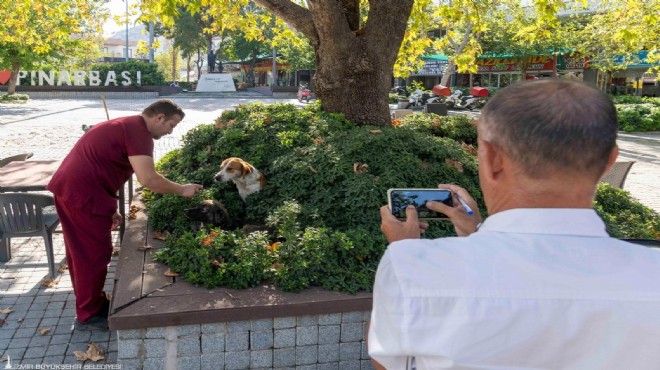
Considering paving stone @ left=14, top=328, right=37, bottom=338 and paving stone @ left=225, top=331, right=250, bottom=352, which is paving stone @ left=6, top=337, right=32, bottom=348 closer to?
paving stone @ left=14, top=328, right=37, bottom=338

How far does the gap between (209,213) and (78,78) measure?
39519mm

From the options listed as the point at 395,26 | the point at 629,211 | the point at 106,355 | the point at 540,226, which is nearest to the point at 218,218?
the point at 106,355

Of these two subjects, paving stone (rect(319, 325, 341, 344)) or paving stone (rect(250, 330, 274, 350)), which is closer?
paving stone (rect(250, 330, 274, 350))

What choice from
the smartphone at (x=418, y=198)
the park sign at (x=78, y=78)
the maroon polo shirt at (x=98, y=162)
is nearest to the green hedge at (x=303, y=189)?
the maroon polo shirt at (x=98, y=162)

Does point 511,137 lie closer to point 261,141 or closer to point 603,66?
point 261,141

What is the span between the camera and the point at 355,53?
6.52 m

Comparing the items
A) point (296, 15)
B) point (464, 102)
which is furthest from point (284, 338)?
point (464, 102)

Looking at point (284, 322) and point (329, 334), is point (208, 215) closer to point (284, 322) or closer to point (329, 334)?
point (284, 322)

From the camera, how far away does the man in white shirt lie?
3.78 feet

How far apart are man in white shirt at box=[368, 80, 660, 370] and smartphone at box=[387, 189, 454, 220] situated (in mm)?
600

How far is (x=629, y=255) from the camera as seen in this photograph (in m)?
1.24

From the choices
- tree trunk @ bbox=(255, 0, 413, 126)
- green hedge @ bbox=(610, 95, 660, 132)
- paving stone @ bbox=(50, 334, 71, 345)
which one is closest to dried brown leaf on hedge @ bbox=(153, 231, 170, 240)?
paving stone @ bbox=(50, 334, 71, 345)

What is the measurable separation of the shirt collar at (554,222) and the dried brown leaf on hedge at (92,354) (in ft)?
11.4

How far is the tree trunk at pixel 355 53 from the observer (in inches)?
256
